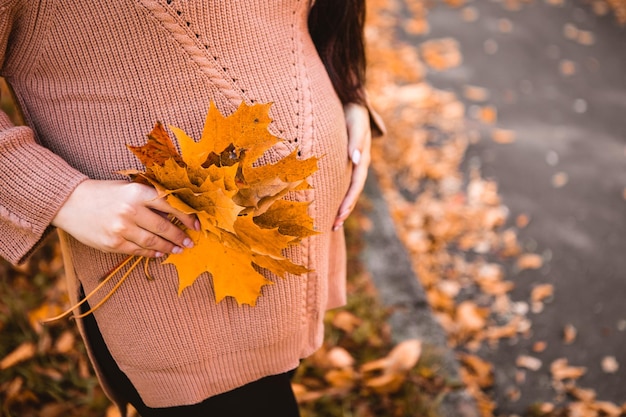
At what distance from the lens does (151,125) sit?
988mm

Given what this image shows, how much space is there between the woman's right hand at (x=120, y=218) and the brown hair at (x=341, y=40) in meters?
0.64

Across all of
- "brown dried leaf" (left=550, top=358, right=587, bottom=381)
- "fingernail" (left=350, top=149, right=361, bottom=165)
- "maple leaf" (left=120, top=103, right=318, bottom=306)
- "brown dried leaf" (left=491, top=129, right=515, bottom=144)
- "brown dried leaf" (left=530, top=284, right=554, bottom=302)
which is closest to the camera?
"maple leaf" (left=120, top=103, right=318, bottom=306)

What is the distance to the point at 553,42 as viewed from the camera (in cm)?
456

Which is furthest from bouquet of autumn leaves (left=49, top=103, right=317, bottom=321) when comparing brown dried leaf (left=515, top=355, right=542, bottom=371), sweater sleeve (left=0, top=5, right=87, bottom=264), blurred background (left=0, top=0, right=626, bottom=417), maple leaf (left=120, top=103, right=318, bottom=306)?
brown dried leaf (left=515, top=355, right=542, bottom=371)

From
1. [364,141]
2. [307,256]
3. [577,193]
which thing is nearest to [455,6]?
[577,193]

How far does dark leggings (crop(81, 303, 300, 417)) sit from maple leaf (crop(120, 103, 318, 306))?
308 mm

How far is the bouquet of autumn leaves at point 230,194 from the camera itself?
89 cm

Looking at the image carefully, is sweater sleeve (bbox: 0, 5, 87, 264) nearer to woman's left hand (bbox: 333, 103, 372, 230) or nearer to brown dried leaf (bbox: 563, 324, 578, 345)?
woman's left hand (bbox: 333, 103, 372, 230)

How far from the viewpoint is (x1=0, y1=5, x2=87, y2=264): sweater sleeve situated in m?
0.93

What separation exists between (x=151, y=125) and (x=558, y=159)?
3210 mm

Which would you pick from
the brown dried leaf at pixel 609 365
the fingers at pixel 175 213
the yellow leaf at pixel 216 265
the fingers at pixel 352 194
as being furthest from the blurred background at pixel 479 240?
the fingers at pixel 175 213

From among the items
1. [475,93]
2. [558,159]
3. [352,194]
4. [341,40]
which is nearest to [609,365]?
[558,159]

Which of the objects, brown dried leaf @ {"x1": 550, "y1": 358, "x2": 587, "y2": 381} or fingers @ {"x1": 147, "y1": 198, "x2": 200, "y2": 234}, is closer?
fingers @ {"x1": 147, "y1": 198, "x2": 200, "y2": 234}

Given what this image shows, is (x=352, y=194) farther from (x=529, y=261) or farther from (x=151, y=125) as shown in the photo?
(x=529, y=261)
